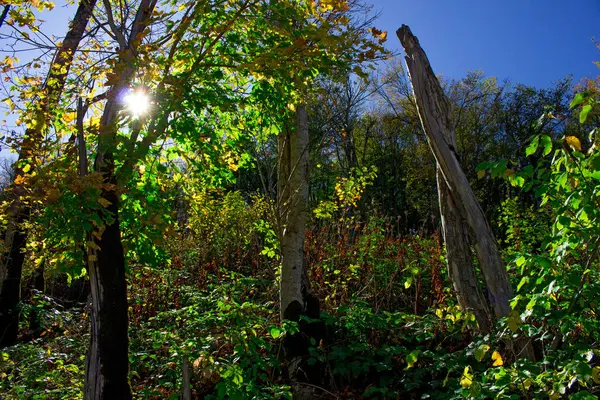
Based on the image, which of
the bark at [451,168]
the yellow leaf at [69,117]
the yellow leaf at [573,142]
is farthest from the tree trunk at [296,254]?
the yellow leaf at [573,142]

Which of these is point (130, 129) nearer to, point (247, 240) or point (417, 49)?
point (417, 49)

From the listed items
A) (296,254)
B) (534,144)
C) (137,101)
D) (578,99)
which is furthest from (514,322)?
(137,101)

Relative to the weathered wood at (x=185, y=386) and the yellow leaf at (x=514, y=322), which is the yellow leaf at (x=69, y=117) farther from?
the yellow leaf at (x=514, y=322)

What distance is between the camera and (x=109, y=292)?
3.19 meters

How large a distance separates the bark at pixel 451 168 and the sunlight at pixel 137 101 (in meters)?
2.58

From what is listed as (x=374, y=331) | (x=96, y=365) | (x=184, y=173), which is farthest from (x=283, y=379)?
(x=184, y=173)

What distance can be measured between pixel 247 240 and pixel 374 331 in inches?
142

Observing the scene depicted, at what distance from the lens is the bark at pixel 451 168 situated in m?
4.14

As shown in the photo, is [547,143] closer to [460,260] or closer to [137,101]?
[460,260]

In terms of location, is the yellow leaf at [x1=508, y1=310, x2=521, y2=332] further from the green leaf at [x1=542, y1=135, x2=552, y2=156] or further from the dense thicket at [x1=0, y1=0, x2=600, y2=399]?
the green leaf at [x1=542, y1=135, x2=552, y2=156]

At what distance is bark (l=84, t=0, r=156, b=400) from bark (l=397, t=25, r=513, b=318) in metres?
2.60

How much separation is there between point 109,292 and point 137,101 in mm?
1375

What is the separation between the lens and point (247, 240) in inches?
313

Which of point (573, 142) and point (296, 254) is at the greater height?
point (573, 142)
